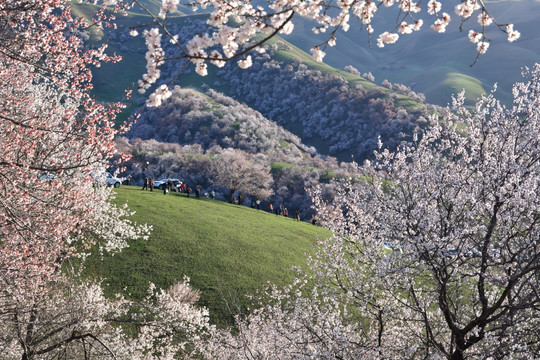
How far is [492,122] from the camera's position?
36.6ft

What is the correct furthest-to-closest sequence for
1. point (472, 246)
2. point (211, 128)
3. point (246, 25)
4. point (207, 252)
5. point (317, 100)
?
point (317, 100) < point (211, 128) < point (207, 252) < point (472, 246) < point (246, 25)

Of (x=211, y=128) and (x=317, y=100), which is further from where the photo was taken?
(x=317, y=100)

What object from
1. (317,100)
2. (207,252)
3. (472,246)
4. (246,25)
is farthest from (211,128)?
(246,25)

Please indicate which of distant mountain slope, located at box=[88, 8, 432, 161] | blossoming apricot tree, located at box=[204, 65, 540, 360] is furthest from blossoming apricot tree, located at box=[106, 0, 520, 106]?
distant mountain slope, located at box=[88, 8, 432, 161]

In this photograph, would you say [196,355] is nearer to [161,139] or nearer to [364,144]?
[364,144]

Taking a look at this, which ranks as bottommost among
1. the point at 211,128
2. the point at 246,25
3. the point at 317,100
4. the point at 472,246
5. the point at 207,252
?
the point at 207,252

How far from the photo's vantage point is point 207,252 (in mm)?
33906

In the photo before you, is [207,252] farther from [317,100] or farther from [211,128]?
[317,100]

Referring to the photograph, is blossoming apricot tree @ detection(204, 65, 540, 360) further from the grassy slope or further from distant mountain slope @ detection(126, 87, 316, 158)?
distant mountain slope @ detection(126, 87, 316, 158)

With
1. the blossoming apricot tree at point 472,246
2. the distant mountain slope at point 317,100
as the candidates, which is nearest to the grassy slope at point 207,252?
the blossoming apricot tree at point 472,246

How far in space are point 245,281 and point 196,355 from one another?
10.2 m

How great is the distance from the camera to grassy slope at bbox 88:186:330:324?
1081 inches

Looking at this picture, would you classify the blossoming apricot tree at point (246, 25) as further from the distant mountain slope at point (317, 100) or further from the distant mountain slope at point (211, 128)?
the distant mountain slope at point (211, 128)

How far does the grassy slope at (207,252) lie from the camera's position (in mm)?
27469
